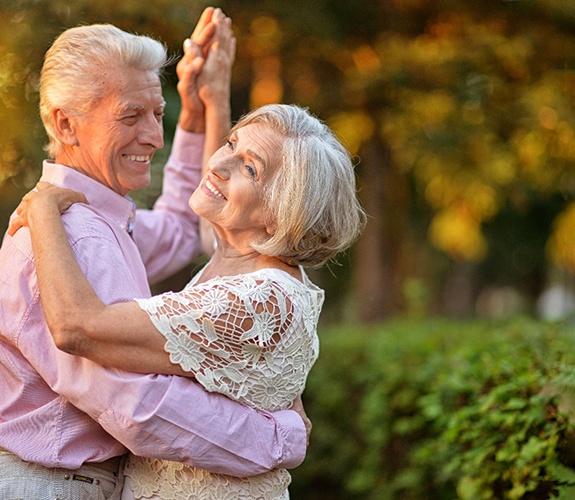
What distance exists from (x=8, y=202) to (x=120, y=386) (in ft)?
14.0

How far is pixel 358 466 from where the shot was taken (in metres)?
6.66

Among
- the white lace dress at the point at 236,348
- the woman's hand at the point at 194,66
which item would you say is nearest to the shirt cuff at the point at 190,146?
the woman's hand at the point at 194,66

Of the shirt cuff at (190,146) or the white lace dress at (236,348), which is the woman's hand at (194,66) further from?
the white lace dress at (236,348)

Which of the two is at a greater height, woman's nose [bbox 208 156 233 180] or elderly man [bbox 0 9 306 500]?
woman's nose [bbox 208 156 233 180]

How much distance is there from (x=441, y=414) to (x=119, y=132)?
85.8 inches

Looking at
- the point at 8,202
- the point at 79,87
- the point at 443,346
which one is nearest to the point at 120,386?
the point at 79,87

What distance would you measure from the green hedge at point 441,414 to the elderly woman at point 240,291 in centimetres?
111

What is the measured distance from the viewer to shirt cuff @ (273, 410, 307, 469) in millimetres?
2898

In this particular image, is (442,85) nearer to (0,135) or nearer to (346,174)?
(0,135)

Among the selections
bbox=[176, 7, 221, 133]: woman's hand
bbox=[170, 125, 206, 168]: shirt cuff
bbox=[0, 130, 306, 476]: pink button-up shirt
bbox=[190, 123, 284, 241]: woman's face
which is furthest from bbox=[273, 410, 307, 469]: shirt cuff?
bbox=[176, 7, 221, 133]: woman's hand

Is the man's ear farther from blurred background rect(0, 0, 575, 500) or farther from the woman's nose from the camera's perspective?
blurred background rect(0, 0, 575, 500)

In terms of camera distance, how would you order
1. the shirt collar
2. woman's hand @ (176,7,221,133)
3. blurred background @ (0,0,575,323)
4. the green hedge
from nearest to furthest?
1. the shirt collar
2. the green hedge
3. woman's hand @ (176,7,221,133)
4. blurred background @ (0,0,575,323)

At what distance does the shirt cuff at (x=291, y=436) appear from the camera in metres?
2.90

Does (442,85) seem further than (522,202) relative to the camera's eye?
No
